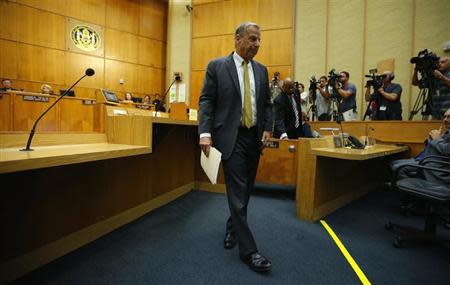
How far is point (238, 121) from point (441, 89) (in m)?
2.79

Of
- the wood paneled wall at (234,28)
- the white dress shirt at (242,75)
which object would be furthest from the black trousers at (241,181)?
the wood paneled wall at (234,28)

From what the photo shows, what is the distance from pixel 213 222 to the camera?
76.7 inches

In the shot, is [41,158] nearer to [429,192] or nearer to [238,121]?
[238,121]

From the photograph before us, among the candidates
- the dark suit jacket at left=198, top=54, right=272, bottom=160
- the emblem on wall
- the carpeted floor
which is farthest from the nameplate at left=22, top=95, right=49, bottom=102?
the dark suit jacket at left=198, top=54, right=272, bottom=160

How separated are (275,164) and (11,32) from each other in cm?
619

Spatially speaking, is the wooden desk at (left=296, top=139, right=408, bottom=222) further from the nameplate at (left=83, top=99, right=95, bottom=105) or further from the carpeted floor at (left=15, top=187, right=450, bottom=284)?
the nameplate at (left=83, top=99, right=95, bottom=105)

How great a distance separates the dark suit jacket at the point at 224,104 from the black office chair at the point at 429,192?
0.98 metres

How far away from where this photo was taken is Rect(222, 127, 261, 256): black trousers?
129cm

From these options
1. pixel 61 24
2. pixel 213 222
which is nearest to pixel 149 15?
pixel 61 24

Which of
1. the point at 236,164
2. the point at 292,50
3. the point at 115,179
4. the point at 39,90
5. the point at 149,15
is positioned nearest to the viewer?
the point at 236,164

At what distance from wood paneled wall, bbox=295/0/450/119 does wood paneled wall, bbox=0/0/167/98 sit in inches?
157

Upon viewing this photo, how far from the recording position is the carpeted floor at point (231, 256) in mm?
1227

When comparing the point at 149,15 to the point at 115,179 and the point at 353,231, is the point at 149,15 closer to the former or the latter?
the point at 115,179

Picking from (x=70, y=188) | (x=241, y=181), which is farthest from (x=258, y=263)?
(x=70, y=188)
